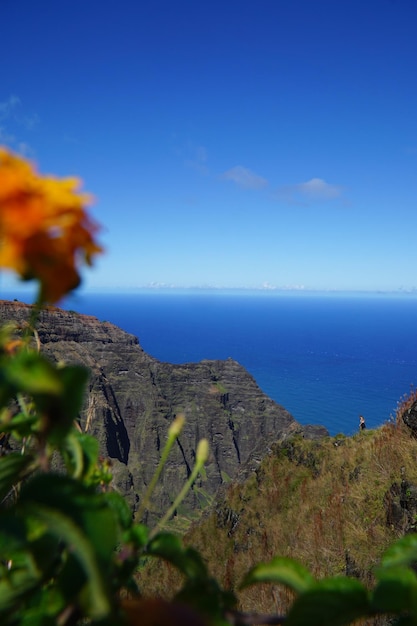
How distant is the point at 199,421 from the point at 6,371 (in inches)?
3253

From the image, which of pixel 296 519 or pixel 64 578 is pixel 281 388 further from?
pixel 64 578

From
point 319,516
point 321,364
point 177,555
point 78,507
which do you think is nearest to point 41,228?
point 78,507

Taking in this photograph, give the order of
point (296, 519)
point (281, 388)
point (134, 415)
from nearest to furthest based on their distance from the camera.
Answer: point (296, 519) < point (134, 415) < point (281, 388)

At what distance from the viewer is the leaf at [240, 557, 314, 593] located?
0.74 metres

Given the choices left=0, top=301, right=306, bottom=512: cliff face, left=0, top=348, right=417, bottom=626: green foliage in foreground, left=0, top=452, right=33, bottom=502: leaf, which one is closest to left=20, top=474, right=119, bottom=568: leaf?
left=0, top=348, right=417, bottom=626: green foliage in foreground

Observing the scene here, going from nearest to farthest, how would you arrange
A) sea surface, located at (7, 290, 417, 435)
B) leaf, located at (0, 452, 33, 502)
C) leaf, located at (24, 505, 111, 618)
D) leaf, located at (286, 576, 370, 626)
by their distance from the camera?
leaf, located at (24, 505, 111, 618) < leaf, located at (286, 576, 370, 626) < leaf, located at (0, 452, 33, 502) < sea surface, located at (7, 290, 417, 435)

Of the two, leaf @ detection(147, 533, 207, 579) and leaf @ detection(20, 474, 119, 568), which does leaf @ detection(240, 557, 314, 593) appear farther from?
leaf @ detection(20, 474, 119, 568)

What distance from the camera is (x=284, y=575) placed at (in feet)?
2.46

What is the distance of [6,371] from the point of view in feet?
1.67

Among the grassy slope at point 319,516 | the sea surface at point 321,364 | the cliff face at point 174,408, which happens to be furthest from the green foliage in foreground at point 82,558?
the cliff face at point 174,408

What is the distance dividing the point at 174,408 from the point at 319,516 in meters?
76.1

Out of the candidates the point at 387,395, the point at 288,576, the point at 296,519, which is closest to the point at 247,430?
the point at 387,395

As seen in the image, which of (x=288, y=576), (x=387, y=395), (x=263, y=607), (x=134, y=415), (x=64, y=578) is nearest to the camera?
(x=64, y=578)

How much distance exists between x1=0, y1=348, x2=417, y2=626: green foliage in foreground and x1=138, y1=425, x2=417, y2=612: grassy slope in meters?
4.25
